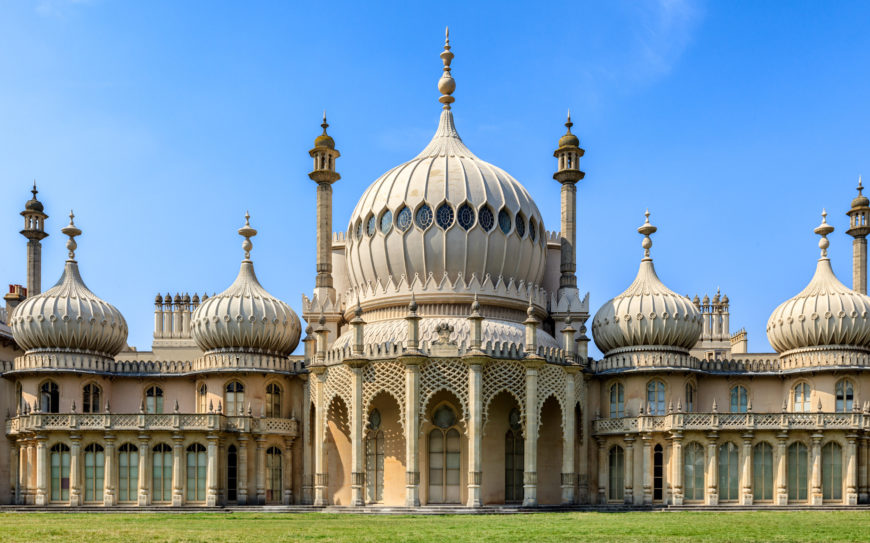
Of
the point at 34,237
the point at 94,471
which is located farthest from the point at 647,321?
the point at 34,237

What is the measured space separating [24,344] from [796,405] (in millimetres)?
37351

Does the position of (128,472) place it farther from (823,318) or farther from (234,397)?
(823,318)

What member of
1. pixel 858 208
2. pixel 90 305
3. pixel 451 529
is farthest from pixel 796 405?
pixel 90 305

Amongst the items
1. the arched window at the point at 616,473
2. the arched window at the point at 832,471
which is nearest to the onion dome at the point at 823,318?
the arched window at the point at 832,471

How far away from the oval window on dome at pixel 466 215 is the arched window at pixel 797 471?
17.6 m

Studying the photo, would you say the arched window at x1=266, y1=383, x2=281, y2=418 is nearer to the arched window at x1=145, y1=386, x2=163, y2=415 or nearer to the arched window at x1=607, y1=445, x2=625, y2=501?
the arched window at x1=145, y1=386, x2=163, y2=415

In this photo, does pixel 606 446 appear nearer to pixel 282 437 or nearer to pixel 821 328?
pixel 821 328

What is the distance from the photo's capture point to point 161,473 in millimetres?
52281

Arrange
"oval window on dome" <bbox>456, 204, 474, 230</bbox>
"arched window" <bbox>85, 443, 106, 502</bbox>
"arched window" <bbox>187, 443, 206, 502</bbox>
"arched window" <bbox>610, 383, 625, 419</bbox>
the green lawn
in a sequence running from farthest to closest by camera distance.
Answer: "arched window" <bbox>610, 383, 625, 419</bbox>, "oval window on dome" <bbox>456, 204, 474, 230</bbox>, "arched window" <bbox>187, 443, 206, 502</bbox>, "arched window" <bbox>85, 443, 106, 502</bbox>, the green lawn

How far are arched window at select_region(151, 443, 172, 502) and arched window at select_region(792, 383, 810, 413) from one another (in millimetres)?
29500

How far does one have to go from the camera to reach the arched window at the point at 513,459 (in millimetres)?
51531

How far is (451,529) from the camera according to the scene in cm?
3350

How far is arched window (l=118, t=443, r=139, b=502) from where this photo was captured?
51938 millimetres

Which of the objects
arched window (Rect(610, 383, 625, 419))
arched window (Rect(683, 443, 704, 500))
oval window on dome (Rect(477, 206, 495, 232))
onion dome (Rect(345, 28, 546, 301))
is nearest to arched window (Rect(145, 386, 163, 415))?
onion dome (Rect(345, 28, 546, 301))
